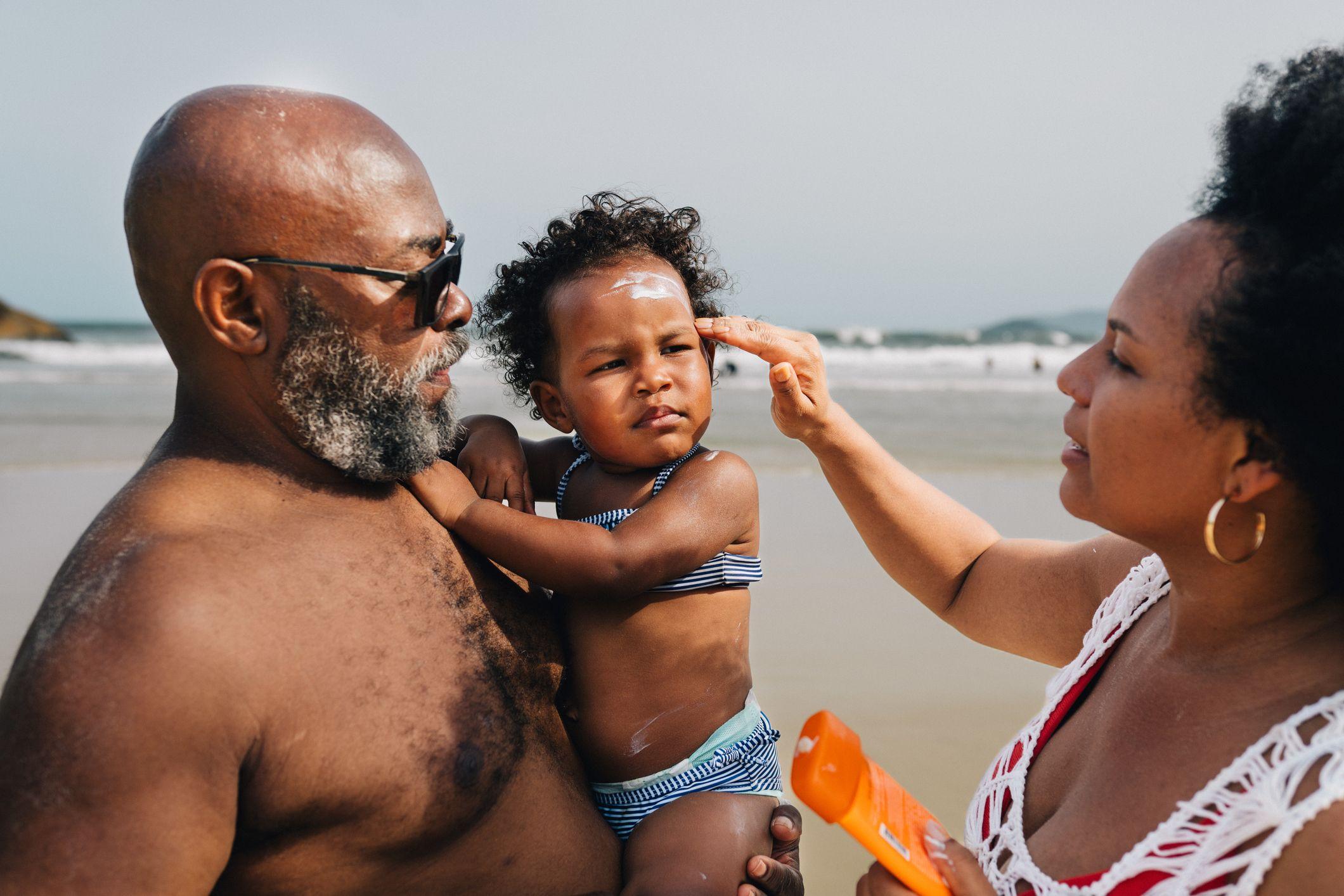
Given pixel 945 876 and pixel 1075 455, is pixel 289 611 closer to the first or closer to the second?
pixel 945 876

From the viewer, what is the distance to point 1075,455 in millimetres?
1896

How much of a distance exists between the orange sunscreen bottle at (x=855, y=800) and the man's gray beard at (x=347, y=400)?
1.03 meters

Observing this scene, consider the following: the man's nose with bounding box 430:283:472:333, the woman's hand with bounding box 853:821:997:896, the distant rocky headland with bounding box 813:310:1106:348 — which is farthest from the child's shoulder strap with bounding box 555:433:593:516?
the distant rocky headland with bounding box 813:310:1106:348

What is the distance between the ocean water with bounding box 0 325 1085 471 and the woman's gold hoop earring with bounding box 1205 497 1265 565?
3.06 meters

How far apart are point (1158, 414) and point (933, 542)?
1.14 m

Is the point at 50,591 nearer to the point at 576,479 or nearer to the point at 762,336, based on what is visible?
the point at 576,479

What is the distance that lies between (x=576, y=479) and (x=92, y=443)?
8.78 metres

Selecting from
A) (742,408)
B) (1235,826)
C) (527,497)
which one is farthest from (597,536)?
(742,408)

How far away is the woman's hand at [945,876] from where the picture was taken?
1.68 meters

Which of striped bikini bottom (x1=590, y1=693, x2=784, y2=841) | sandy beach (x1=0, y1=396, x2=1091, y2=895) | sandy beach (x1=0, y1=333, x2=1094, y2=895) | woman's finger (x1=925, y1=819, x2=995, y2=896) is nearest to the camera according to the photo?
woman's finger (x1=925, y1=819, x2=995, y2=896)

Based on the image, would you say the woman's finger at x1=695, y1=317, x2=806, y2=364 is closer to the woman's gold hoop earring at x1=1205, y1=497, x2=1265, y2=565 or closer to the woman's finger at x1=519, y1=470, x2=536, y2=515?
the woman's finger at x1=519, y1=470, x2=536, y2=515

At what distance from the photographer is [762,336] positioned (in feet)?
8.57

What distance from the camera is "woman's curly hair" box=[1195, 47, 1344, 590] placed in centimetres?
148

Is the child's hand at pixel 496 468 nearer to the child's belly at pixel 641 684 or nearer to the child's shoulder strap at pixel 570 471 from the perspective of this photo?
the child's shoulder strap at pixel 570 471
